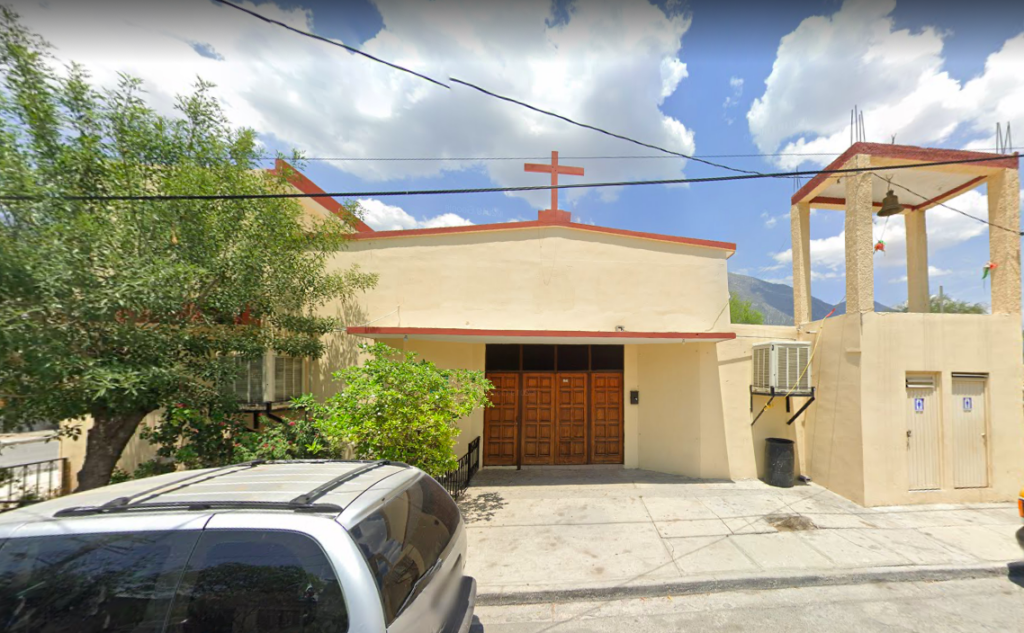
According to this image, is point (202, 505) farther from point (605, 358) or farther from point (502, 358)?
point (605, 358)

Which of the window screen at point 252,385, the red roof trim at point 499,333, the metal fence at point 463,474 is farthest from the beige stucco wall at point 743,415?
the window screen at point 252,385

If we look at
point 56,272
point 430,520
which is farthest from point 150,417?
point 430,520

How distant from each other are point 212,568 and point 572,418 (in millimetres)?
7258

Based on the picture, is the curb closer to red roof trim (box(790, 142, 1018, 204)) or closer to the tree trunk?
the tree trunk

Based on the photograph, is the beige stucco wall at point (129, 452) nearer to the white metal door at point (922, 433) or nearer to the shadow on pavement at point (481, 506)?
the shadow on pavement at point (481, 506)

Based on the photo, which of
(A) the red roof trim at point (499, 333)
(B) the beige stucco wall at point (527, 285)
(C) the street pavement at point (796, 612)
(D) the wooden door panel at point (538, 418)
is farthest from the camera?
(D) the wooden door panel at point (538, 418)

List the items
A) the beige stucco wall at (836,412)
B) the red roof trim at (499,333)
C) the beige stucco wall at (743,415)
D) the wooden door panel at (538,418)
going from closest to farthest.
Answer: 1. the red roof trim at (499,333)
2. the beige stucco wall at (836,412)
3. the beige stucco wall at (743,415)
4. the wooden door panel at (538,418)

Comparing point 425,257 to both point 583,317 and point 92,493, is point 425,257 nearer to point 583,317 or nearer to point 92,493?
point 583,317

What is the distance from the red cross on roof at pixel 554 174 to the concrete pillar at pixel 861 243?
4.76 m

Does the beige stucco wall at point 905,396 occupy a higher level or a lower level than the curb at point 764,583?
higher

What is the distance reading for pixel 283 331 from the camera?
6516mm

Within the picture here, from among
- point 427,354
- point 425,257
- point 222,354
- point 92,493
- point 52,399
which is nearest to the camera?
point 92,493

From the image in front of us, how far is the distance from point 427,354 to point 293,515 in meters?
6.00

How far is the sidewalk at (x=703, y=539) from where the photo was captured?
161 inches
